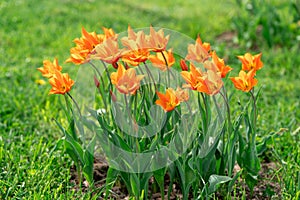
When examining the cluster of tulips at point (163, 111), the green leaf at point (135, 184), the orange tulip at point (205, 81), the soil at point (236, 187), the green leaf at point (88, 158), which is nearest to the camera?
the orange tulip at point (205, 81)

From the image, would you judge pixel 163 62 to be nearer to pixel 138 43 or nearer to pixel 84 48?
pixel 138 43

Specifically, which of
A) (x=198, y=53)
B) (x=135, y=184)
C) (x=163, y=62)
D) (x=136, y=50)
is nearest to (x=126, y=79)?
(x=136, y=50)

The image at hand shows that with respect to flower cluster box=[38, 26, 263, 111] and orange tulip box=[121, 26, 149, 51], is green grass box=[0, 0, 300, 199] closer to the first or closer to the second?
flower cluster box=[38, 26, 263, 111]

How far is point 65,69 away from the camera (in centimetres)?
468

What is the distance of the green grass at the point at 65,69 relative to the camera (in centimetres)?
275

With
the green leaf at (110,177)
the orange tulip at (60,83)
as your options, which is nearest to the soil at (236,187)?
the green leaf at (110,177)

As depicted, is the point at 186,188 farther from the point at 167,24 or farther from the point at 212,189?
the point at 167,24

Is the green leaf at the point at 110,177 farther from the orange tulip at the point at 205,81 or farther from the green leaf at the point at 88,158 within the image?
the orange tulip at the point at 205,81

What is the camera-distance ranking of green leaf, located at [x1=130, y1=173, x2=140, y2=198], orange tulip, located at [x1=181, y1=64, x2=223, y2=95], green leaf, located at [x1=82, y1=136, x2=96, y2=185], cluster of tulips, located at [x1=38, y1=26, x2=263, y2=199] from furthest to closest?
green leaf, located at [x1=82, y1=136, x2=96, y2=185] < green leaf, located at [x1=130, y1=173, x2=140, y2=198] < cluster of tulips, located at [x1=38, y1=26, x2=263, y2=199] < orange tulip, located at [x1=181, y1=64, x2=223, y2=95]

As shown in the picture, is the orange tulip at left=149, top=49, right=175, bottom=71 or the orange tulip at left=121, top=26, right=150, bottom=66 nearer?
the orange tulip at left=121, top=26, right=150, bottom=66

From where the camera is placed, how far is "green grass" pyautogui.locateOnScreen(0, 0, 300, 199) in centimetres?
275

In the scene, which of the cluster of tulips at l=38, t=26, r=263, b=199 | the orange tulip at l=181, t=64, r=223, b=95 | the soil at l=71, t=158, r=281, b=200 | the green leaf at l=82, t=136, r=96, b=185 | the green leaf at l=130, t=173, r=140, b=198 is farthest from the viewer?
the soil at l=71, t=158, r=281, b=200

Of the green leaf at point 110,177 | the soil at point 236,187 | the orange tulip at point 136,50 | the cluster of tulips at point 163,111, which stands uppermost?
the orange tulip at point 136,50

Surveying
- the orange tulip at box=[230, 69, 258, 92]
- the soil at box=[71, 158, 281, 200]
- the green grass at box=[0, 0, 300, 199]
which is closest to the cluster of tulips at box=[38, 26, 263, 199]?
the orange tulip at box=[230, 69, 258, 92]
